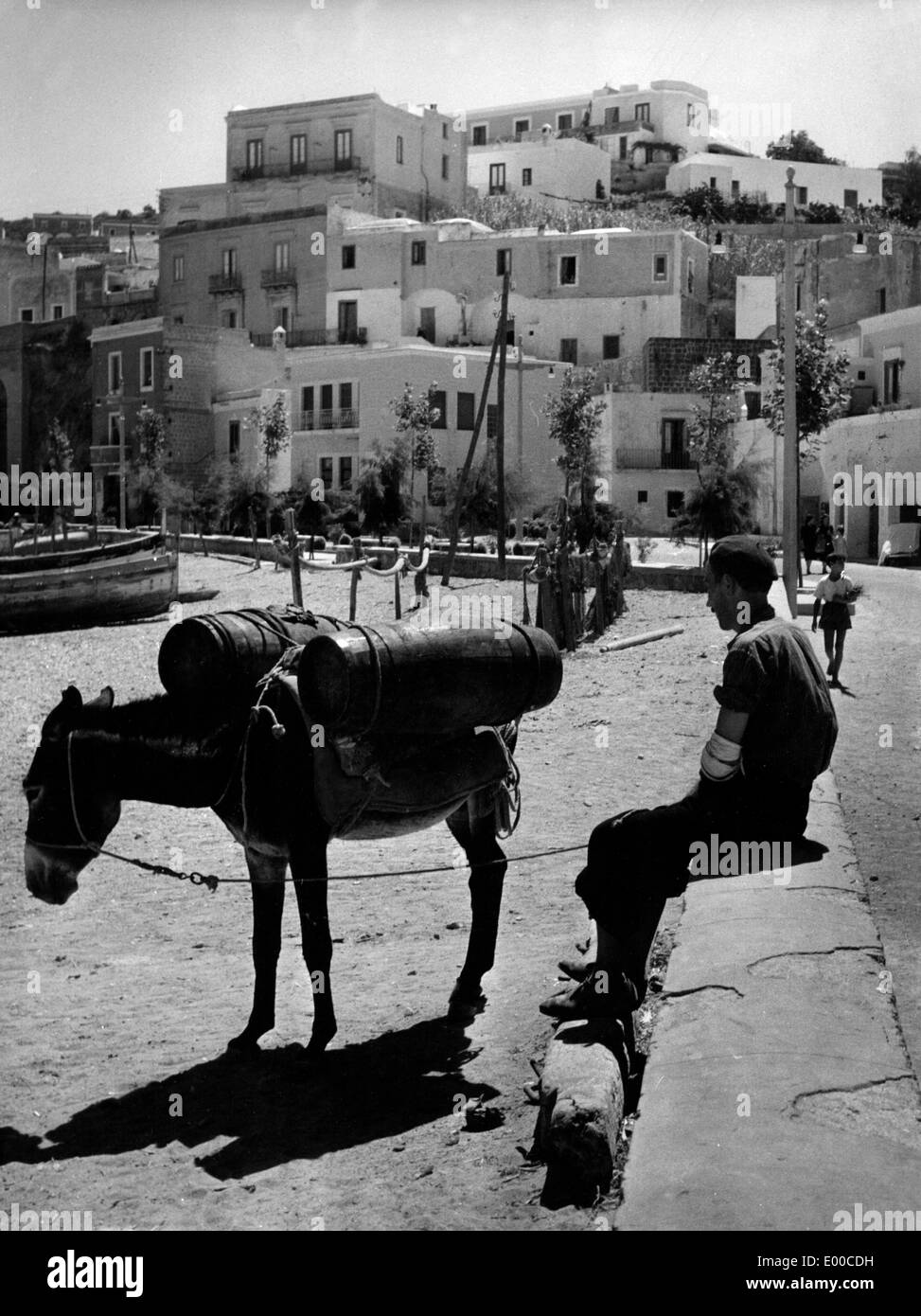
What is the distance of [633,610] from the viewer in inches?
993

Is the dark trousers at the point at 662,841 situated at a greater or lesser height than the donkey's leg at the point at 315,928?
greater

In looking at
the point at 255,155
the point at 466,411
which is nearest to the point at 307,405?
the point at 466,411

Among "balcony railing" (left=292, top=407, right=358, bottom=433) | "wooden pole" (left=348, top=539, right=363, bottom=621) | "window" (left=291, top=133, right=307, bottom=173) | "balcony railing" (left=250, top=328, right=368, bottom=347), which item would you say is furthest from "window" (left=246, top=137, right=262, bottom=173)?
"wooden pole" (left=348, top=539, right=363, bottom=621)

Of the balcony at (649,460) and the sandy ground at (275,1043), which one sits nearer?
the sandy ground at (275,1043)

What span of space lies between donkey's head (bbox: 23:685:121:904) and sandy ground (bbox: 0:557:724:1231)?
75 cm

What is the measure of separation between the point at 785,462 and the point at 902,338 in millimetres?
19283

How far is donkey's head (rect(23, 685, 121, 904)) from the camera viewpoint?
20.3ft

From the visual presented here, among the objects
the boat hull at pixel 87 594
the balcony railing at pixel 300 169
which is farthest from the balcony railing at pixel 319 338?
the boat hull at pixel 87 594

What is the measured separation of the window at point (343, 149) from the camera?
68.1 m

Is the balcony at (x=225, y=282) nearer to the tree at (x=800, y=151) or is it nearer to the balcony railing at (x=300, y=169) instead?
the balcony railing at (x=300, y=169)

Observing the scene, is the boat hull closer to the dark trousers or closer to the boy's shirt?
the boy's shirt

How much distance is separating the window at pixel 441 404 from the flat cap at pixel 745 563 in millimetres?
46319

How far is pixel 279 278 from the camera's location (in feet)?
205

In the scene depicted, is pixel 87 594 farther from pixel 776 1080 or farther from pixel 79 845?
pixel 776 1080
